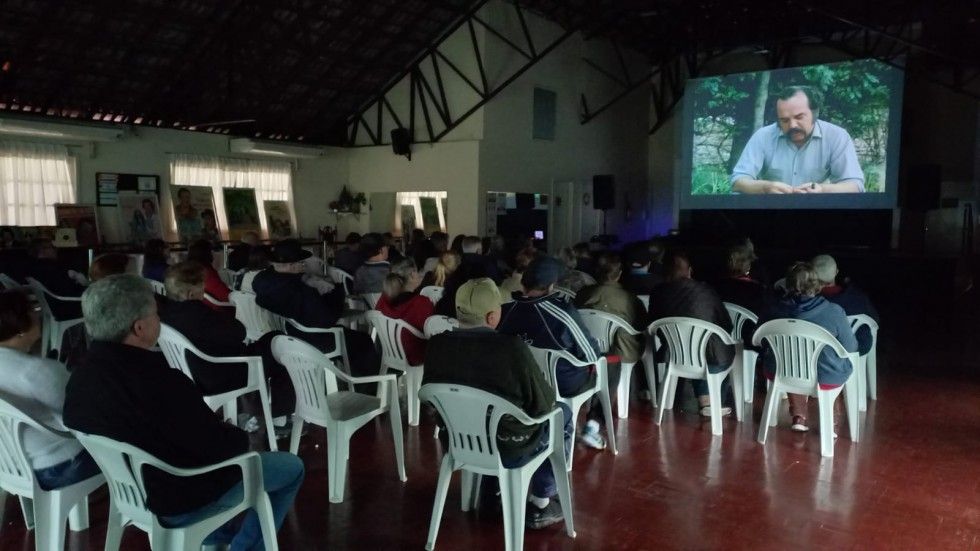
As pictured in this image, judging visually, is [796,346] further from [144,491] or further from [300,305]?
[144,491]

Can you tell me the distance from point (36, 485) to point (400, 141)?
35.4ft

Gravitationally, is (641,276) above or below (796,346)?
above

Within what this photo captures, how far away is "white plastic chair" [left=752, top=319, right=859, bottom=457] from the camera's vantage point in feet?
13.2

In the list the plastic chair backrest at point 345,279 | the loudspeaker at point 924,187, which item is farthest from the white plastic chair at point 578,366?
the loudspeaker at point 924,187

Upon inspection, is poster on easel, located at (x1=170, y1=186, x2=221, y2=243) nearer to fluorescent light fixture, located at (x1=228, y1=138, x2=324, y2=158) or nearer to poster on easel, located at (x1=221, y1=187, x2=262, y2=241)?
poster on easel, located at (x1=221, y1=187, x2=262, y2=241)

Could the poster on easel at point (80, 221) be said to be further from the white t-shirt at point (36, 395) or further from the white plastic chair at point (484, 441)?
the white plastic chair at point (484, 441)

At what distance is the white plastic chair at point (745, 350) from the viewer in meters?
4.84

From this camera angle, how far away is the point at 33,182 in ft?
31.2

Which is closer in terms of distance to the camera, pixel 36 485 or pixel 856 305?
pixel 36 485

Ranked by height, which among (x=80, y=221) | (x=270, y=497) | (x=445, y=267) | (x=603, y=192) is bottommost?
(x=270, y=497)

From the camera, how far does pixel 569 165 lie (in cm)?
1423

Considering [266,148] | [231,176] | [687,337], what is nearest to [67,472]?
[687,337]

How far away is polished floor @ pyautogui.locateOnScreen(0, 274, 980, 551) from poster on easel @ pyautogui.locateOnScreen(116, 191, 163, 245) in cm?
753

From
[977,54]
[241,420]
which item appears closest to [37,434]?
[241,420]
